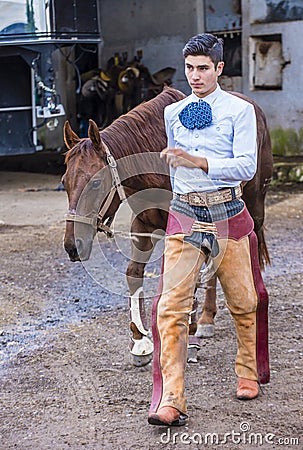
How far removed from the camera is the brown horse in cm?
417

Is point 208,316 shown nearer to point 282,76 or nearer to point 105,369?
point 105,369

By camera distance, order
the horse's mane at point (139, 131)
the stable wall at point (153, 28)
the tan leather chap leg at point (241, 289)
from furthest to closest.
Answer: the stable wall at point (153, 28) → the horse's mane at point (139, 131) → the tan leather chap leg at point (241, 289)

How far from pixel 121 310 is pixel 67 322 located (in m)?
→ 0.43

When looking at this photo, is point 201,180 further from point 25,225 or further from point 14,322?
point 25,225

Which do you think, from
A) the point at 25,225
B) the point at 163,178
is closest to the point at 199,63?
the point at 163,178

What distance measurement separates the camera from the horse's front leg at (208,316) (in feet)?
17.1

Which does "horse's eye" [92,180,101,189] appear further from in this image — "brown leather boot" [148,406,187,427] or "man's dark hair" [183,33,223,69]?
"brown leather boot" [148,406,187,427]

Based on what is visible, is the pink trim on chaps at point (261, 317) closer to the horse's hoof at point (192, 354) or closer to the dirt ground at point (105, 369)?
the dirt ground at point (105, 369)

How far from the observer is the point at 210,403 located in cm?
409

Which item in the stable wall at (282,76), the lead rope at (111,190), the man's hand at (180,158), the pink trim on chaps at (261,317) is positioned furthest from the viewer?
the stable wall at (282,76)

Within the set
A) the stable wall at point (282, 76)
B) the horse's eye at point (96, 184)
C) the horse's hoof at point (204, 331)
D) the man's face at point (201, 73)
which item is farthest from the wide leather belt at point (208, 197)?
the stable wall at point (282, 76)

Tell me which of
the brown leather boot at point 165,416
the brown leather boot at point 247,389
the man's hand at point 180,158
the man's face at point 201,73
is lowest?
the brown leather boot at point 247,389

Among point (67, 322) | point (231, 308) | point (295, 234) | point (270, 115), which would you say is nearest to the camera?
point (231, 308)

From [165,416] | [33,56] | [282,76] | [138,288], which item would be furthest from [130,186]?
[282,76]
